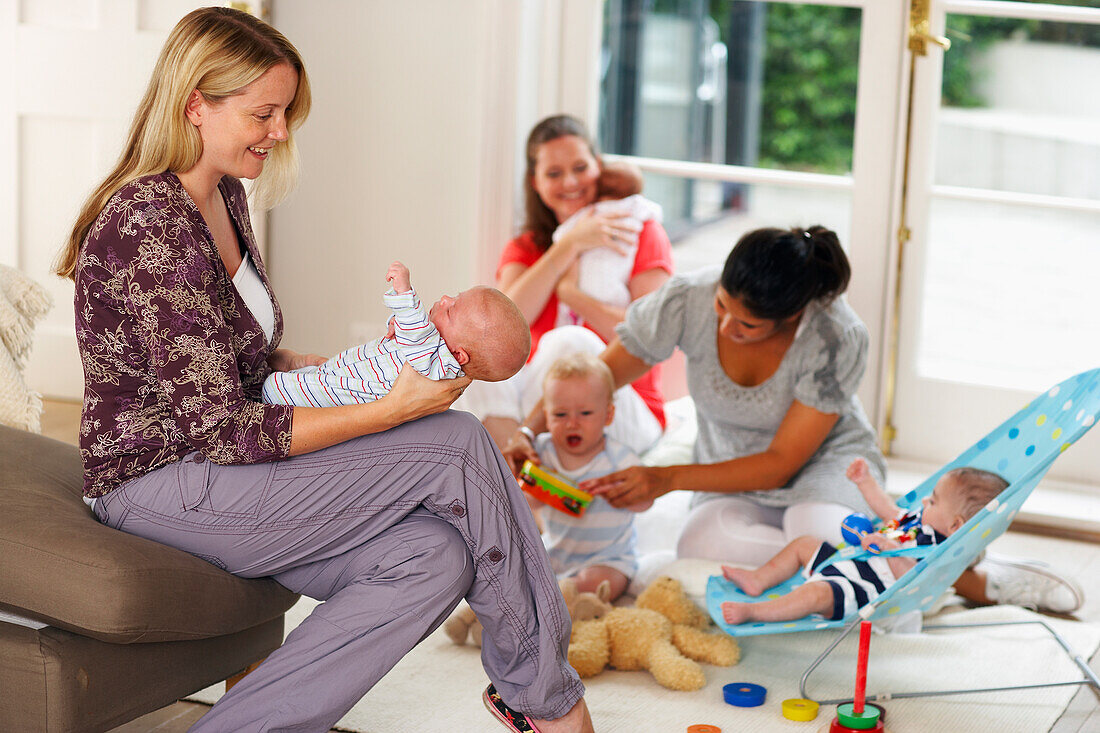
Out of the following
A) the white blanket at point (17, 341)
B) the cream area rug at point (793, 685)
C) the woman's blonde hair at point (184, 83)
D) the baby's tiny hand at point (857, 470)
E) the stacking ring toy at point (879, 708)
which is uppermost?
the woman's blonde hair at point (184, 83)

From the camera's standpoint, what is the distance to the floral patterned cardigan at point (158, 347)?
163 centimetres

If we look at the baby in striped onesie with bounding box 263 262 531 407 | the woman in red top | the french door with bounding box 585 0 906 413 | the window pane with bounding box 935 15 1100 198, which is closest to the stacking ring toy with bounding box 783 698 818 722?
the baby in striped onesie with bounding box 263 262 531 407

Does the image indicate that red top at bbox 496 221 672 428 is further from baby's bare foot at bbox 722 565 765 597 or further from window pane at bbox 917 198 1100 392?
baby's bare foot at bbox 722 565 765 597

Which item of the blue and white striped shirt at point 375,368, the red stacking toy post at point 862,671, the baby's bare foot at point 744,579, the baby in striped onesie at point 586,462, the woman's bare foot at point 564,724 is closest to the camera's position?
the blue and white striped shirt at point 375,368

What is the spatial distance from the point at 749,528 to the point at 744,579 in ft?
0.99

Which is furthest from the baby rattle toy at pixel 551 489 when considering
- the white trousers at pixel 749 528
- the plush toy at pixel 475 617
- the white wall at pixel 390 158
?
the white wall at pixel 390 158

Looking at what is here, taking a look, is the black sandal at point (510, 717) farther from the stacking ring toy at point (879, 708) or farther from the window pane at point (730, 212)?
the window pane at point (730, 212)

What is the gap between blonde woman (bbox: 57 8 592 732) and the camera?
163 centimetres

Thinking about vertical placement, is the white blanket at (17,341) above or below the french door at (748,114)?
below

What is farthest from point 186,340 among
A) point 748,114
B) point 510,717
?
point 748,114

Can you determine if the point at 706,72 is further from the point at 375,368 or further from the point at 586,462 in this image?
the point at 375,368

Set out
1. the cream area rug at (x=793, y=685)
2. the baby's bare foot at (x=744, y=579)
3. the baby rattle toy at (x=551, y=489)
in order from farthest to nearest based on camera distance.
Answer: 1. the baby rattle toy at (x=551, y=489)
2. the baby's bare foot at (x=744, y=579)
3. the cream area rug at (x=793, y=685)

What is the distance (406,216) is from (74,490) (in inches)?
81.7

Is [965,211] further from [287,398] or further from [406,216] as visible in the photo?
[287,398]
